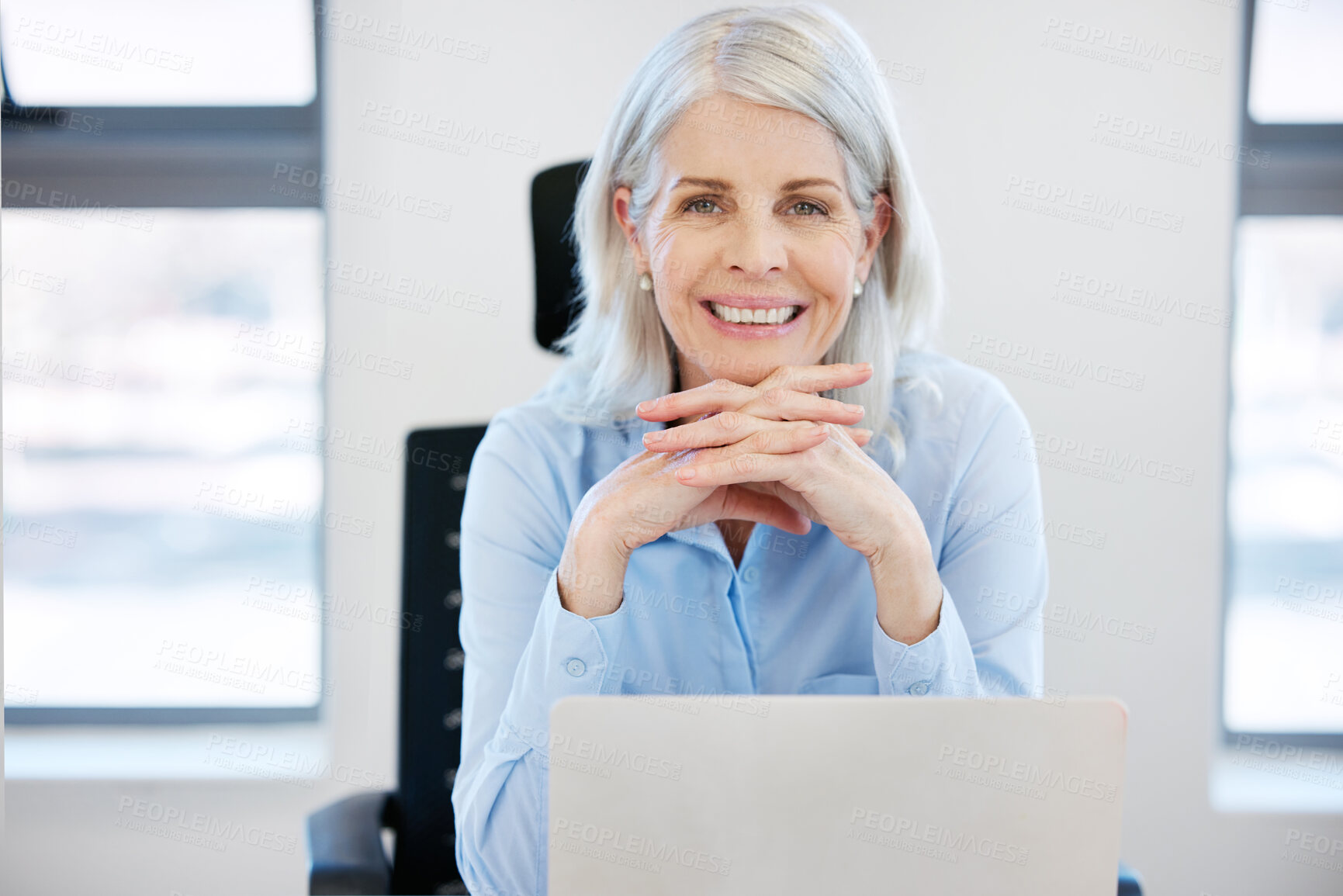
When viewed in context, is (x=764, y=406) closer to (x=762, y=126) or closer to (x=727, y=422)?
(x=727, y=422)

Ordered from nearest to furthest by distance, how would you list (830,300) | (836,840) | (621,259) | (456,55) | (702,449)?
(836,840)
(702,449)
(830,300)
(621,259)
(456,55)

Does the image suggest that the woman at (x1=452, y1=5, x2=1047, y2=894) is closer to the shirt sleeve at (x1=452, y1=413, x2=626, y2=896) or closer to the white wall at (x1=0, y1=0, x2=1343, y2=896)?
the shirt sleeve at (x1=452, y1=413, x2=626, y2=896)

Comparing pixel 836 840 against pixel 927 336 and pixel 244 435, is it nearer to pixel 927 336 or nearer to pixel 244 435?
pixel 927 336

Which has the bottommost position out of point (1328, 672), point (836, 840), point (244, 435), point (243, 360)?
point (1328, 672)

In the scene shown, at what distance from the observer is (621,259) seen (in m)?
1.43

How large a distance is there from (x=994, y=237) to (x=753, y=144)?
38.1 inches

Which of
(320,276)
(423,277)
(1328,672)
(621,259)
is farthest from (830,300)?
(1328,672)

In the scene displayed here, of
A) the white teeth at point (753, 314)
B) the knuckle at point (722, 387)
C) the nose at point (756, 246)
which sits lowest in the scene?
the knuckle at point (722, 387)

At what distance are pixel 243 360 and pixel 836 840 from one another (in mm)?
1983

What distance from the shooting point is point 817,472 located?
106cm

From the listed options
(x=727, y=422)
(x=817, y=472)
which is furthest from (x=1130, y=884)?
(x=727, y=422)

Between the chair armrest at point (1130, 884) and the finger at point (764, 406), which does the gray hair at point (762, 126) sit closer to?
the finger at point (764, 406)

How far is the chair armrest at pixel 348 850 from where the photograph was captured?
1107 millimetres

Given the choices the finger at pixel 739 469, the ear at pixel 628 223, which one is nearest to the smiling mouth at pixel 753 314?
the ear at pixel 628 223
